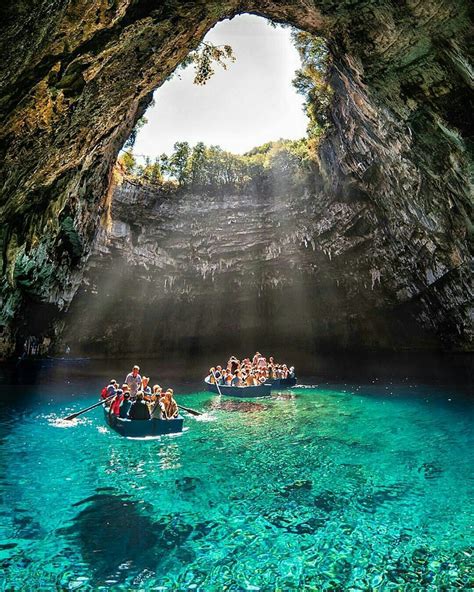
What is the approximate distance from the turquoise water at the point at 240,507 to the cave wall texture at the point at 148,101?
5.96 m

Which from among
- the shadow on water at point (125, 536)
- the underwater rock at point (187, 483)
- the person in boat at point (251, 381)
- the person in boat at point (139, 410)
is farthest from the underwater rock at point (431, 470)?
the person in boat at point (251, 381)

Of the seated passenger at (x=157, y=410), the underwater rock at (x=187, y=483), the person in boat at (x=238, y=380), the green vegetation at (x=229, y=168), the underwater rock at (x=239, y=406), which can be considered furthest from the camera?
the green vegetation at (x=229, y=168)

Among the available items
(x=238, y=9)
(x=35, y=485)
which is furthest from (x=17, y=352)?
(x=238, y=9)

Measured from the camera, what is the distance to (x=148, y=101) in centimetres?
1429

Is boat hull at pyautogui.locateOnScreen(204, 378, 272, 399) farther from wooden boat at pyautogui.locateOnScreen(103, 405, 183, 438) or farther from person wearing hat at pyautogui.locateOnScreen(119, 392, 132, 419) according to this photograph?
person wearing hat at pyautogui.locateOnScreen(119, 392, 132, 419)

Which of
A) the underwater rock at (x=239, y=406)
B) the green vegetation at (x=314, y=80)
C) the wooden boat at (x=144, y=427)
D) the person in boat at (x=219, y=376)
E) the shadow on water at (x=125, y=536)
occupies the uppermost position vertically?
the green vegetation at (x=314, y=80)

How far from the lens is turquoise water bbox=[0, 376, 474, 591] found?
4254mm

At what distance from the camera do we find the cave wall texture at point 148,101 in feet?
21.6

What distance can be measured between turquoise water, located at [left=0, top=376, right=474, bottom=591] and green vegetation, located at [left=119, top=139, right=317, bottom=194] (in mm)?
17876

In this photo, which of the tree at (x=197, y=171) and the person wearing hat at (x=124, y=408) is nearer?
the person wearing hat at (x=124, y=408)

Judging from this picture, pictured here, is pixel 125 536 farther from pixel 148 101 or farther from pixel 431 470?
pixel 148 101

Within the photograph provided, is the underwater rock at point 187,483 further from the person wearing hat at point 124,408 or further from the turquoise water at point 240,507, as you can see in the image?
the person wearing hat at point 124,408

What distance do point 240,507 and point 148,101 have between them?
13.6 m

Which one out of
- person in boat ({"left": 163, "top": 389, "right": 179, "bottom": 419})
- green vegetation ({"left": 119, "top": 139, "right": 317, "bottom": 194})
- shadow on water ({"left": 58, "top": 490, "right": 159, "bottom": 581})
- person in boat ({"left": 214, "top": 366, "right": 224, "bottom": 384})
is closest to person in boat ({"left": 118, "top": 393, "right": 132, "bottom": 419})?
person in boat ({"left": 163, "top": 389, "right": 179, "bottom": 419})
